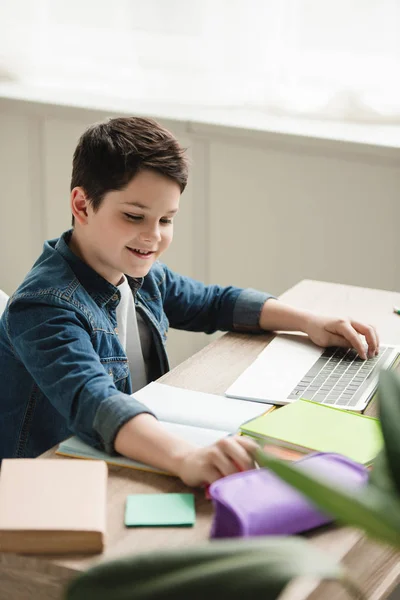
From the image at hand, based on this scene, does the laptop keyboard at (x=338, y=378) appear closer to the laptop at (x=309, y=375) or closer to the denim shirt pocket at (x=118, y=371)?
the laptop at (x=309, y=375)

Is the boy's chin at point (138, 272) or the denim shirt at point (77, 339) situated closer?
the denim shirt at point (77, 339)

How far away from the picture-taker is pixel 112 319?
4.89ft

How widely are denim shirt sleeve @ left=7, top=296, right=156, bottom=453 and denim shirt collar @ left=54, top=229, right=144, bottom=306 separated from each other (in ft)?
0.33

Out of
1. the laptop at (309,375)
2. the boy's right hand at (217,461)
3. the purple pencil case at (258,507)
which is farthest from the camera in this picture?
the laptop at (309,375)

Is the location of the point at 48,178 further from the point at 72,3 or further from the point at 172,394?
the point at 172,394

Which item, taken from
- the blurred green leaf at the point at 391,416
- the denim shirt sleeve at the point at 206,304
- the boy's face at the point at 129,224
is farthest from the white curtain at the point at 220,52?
the blurred green leaf at the point at 391,416

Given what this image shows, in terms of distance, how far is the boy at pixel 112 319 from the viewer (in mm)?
1151

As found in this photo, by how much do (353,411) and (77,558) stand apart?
551 millimetres

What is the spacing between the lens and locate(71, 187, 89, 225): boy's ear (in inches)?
58.0

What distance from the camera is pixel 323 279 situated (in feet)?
8.99

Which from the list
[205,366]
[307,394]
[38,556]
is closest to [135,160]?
[205,366]

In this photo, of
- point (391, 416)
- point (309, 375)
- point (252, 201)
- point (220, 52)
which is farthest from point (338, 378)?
point (220, 52)

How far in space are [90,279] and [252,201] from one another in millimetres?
1417

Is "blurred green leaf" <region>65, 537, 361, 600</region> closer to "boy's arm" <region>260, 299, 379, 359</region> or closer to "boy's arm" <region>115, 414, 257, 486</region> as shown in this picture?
"boy's arm" <region>115, 414, 257, 486</region>
